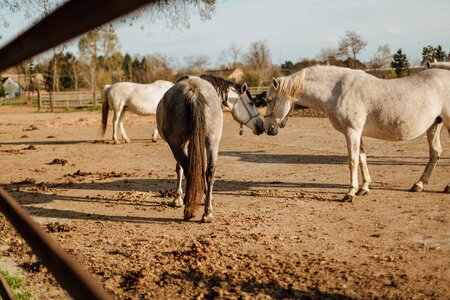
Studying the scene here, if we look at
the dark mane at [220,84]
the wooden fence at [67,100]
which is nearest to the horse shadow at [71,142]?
the dark mane at [220,84]

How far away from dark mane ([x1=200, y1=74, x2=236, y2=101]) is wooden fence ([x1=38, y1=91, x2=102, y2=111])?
32474mm

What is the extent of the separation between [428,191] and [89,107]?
34.2 metres

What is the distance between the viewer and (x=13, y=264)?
443 centimetres

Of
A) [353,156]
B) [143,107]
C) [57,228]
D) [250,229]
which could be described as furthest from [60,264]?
[143,107]

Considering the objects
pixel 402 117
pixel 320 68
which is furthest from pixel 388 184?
pixel 320 68

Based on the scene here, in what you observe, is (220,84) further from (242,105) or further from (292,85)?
(292,85)

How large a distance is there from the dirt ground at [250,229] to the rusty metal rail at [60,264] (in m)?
2.13

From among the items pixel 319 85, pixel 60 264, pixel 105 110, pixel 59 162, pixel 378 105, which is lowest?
pixel 59 162

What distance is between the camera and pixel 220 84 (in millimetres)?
6938

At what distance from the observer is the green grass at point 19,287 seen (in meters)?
A: 3.56

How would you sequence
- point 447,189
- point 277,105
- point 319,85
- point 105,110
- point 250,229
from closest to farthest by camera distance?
point 250,229
point 447,189
point 319,85
point 277,105
point 105,110

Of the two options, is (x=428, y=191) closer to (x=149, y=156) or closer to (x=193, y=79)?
(x=193, y=79)

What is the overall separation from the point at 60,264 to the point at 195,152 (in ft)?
13.1

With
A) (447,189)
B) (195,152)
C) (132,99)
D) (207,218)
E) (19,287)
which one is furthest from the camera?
(132,99)
